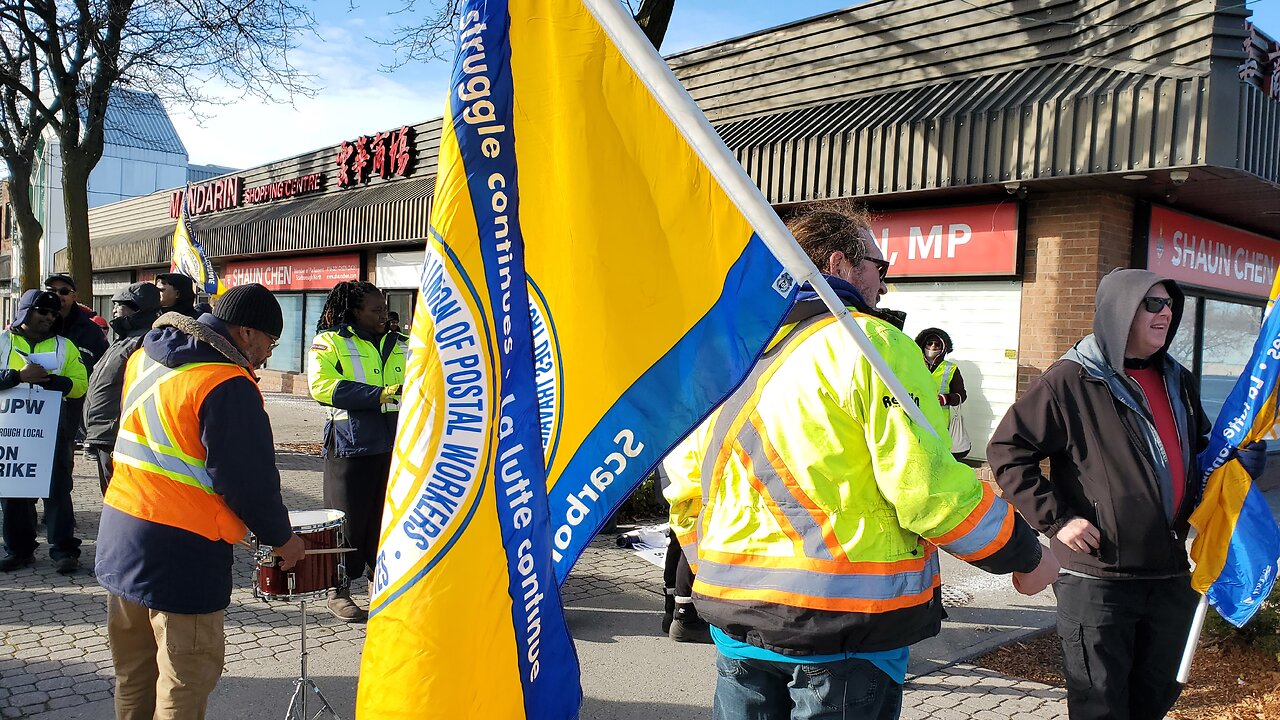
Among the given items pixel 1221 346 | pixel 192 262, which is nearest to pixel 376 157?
pixel 192 262

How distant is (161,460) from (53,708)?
1.80 metres

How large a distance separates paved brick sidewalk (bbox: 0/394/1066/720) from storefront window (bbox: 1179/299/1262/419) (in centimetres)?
789

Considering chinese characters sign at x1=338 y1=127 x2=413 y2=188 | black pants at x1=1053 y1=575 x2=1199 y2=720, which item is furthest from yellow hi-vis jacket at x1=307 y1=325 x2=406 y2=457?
chinese characters sign at x1=338 y1=127 x2=413 y2=188

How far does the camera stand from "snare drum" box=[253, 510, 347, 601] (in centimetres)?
341

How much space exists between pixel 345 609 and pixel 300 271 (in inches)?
649

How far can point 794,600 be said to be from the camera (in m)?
2.05

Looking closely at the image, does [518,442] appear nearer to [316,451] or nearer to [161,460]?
[161,460]

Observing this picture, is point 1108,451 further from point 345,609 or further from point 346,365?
point 345,609

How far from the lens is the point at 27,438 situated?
246 inches

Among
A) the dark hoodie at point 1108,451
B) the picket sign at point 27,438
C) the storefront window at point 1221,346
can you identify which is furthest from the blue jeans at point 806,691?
the storefront window at point 1221,346

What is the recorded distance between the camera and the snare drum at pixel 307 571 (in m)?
3.41

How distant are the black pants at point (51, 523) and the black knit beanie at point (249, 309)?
3.95 meters

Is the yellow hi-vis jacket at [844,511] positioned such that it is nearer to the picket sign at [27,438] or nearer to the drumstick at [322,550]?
the drumstick at [322,550]

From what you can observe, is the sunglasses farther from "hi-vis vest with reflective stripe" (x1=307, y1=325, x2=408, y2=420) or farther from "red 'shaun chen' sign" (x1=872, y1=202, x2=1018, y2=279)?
"red 'shaun chen' sign" (x1=872, y1=202, x2=1018, y2=279)
